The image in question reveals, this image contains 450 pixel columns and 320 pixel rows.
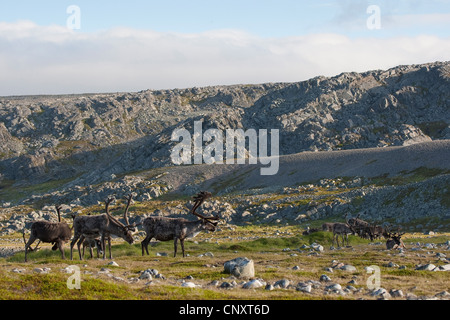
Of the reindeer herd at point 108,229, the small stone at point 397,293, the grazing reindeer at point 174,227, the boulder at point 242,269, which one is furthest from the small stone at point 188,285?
the grazing reindeer at point 174,227

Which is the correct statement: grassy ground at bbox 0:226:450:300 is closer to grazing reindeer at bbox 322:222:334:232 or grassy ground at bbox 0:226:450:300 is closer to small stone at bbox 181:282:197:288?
small stone at bbox 181:282:197:288

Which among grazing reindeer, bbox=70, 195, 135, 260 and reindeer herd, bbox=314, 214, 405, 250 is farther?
reindeer herd, bbox=314, 214, 405, 250

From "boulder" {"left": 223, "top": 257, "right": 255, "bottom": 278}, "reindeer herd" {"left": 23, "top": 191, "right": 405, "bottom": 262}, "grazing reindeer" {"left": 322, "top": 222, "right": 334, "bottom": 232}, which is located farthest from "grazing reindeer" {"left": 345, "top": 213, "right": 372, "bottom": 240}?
"boulder" {"left": 223, "top": 257, "right": 255, "bottom": 278}

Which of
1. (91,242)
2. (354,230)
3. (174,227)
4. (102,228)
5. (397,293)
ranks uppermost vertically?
(397,293)

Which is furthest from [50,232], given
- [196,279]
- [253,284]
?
[253,284]

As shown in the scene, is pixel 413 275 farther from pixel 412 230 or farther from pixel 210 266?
pixel 412 230

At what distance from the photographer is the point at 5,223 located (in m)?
118

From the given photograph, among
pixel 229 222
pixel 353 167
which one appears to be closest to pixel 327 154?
pixel 353 167

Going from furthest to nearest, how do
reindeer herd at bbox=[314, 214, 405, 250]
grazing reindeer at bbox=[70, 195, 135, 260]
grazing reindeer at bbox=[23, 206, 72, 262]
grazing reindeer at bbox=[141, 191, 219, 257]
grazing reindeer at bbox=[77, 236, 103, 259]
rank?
reindeer herd at bbox=[314, 214, 405, 250] < grazing reindeer at bbox=[141, 191, 219, 257] < grazing reindeer at bbox=[77, 236, 103, 259] < grazing reindeer at bbox=[70, 195, 135, 260] < grazing reindeer at bbox=[23, 206, 72, 262]

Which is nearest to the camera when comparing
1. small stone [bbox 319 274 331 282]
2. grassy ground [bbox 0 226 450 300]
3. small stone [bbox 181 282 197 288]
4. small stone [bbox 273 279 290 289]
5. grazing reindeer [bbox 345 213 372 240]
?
grassy ground [bbox 0 226 450 300]

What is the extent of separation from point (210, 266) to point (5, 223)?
4213 inches

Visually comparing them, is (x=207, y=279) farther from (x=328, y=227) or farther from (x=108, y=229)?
(x=328, y=227)

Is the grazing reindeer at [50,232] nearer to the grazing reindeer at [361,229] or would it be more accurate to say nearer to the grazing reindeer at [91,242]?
the grazing reindeer at [91,242]
